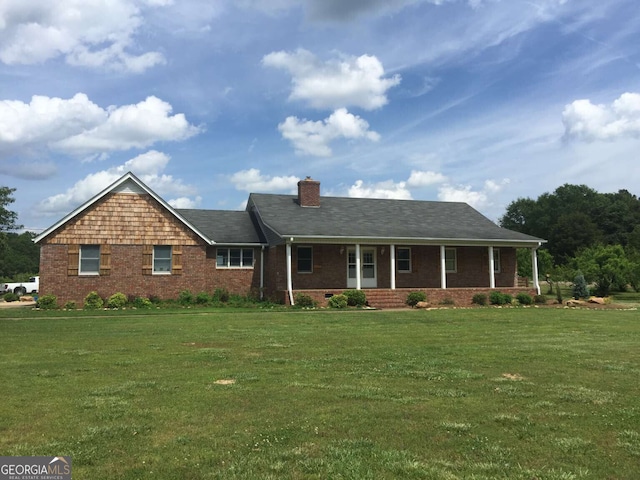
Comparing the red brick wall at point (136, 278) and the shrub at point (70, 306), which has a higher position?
the red brick wall at point (136, 278)

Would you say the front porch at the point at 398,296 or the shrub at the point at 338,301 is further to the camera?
the front porch at the point at 398,296

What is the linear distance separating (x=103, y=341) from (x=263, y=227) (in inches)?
612

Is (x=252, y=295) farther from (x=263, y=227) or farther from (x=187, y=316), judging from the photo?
(x=187, y=316)

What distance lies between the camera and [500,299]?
2411 centimetres

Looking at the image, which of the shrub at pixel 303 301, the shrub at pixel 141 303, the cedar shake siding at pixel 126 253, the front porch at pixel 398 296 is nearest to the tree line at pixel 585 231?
the front porch at pixel 398 296

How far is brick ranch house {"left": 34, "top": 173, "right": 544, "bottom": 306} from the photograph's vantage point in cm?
2336

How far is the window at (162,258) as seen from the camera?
959 inches

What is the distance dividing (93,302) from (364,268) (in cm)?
1303

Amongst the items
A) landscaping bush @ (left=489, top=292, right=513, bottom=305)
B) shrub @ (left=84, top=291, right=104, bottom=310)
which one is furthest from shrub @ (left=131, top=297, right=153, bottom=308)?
landscaping bush @ (left=489, top=292, right=513, bottom=305)

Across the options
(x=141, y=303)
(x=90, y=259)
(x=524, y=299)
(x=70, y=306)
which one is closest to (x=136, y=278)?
(x=141, y=303)

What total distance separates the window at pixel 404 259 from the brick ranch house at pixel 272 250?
53mm

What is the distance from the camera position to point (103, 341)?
38.4 ft

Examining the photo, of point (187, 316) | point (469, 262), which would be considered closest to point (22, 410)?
point (187, 316)

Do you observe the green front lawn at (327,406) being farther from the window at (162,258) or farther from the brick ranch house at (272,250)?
the window at (162,258)
